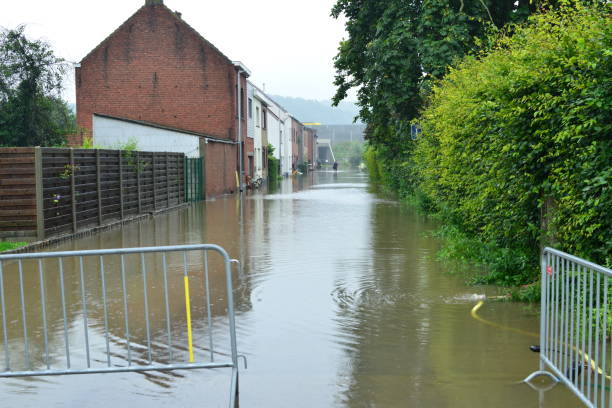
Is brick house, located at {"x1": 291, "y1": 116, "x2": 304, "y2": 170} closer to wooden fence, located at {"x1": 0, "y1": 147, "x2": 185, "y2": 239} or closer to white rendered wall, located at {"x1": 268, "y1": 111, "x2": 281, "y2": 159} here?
white rendered wall, located at {"x1": 268, "y1": 111, "x2": 281, "y2": 159}

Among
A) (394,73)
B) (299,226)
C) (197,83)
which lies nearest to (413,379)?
(299,226)

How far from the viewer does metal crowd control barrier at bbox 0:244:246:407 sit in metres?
5.26

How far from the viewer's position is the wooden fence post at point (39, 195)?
13.5m

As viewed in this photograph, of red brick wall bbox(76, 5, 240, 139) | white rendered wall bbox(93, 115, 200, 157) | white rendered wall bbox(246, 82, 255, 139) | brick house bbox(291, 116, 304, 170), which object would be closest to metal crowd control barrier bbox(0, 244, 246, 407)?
white rendered wall bbox(93, 115, 200, 157)

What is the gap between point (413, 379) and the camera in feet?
17.5

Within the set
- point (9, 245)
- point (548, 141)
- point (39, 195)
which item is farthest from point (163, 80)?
point (548, 141)

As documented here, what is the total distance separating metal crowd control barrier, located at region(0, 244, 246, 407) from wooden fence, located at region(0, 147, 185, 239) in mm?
2408

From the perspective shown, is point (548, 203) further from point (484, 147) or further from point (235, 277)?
point (235, 277)

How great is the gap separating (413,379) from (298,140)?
272ft

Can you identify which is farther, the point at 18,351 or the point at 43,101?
the point at 43,101

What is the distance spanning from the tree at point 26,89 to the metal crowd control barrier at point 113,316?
16047mm

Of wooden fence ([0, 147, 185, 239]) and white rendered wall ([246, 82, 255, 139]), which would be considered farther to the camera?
white rendered wall ([246, 82, 255, 139])

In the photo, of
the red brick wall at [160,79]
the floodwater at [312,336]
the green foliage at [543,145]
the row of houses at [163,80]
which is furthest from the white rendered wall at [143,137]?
the green foliage at [543,145]

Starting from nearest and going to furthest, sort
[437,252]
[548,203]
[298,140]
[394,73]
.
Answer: [548,203] → [437,252] → [394,73] → [298,140]
